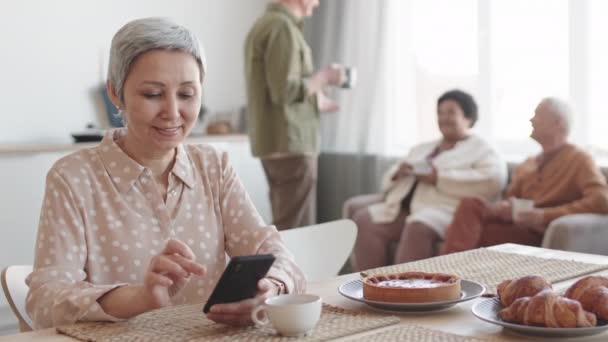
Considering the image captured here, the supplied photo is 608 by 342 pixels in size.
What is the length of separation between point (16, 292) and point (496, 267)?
955mm

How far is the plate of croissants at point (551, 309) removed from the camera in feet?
4.20

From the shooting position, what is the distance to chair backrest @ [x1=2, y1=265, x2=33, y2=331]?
165cm

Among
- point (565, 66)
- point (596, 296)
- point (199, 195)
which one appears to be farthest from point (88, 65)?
point (596, 296)

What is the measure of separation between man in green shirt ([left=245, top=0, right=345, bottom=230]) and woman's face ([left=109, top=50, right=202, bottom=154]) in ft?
8.59

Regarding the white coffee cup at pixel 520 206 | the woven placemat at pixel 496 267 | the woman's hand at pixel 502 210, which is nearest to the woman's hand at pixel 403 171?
the woman's hand at pixel 502 210

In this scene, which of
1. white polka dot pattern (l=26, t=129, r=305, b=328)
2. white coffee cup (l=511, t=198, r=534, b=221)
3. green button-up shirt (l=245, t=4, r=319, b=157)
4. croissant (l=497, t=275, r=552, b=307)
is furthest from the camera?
green button-up shirt (l=245, t=4, r=319, b=157)

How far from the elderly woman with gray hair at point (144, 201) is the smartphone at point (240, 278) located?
1.8 inches

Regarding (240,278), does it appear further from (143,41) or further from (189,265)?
(143,41)

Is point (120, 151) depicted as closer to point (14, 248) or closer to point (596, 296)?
point (596, 296)

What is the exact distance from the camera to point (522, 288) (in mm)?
1400

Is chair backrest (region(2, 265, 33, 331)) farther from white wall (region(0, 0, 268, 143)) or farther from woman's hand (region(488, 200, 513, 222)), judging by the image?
white wall (region(0, 0, 268, 143))

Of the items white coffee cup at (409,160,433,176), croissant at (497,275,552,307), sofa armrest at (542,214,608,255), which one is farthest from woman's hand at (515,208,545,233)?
croissant at (497,275,552,307)

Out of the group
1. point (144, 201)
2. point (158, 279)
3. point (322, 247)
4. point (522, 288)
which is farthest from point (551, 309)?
point (322, 247)

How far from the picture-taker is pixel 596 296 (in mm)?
1328
